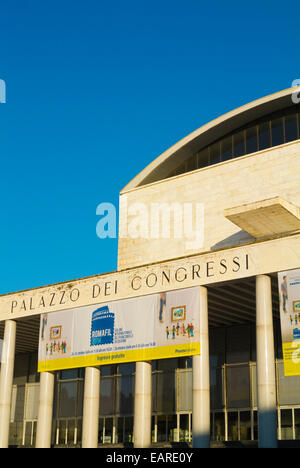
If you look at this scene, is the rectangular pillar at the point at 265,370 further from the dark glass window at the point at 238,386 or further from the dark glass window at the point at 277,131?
the dark glass window at the point at 277,131

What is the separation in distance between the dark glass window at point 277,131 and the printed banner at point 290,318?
46.4ft

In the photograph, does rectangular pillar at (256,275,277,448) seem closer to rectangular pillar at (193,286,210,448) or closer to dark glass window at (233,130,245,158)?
rectangular pillar at (193,286,210,448)

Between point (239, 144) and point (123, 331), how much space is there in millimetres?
16569

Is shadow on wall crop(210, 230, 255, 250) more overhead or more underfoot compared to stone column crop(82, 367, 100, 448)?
more overhead

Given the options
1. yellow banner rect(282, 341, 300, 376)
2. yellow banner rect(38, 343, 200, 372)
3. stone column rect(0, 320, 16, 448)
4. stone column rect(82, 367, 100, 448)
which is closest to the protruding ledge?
yellow banner rect(38, 343, 200, 372)

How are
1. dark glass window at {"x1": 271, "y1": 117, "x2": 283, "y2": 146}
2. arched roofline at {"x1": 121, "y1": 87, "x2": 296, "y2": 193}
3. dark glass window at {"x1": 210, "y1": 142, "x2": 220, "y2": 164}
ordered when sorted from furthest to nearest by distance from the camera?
dark glass window at {"x1": 210, "y1": 142, "x2": 220, "y2": 164}
arched roofline at {"x1": 121, "y1": 87, "x2": 296, "y2": 193}
dark glass window at {"x1": 271, "y1": 117, "x2": 283, "y2": 146}

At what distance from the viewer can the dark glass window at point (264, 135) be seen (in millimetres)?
40375

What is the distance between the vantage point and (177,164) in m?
44.2

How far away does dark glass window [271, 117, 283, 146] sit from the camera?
131 feet

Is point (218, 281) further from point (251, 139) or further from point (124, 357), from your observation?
point (251, 139)

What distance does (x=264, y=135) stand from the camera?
40.9 meters

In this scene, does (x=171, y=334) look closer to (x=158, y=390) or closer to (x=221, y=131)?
(x=158, y=390)

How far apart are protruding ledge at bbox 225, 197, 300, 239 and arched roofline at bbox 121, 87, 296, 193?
9.77 metres
